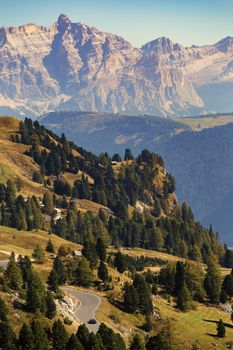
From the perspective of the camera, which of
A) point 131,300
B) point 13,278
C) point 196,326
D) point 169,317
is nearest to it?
point 13,278

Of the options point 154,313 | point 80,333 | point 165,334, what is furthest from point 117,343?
point 154,313

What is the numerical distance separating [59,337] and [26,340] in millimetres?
6144

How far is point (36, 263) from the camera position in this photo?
6009 inches

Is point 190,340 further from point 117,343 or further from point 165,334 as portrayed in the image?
point 117,343

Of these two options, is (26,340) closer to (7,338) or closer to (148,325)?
(7,338)

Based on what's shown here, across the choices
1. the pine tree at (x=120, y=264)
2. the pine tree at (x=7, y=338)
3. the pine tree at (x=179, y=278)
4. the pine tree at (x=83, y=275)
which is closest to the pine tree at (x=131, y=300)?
the pine tree at (x=83, y=275)

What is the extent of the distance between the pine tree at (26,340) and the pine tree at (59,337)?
15.5ft

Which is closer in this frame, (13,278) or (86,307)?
(13,278)

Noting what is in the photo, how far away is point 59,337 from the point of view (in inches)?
3858

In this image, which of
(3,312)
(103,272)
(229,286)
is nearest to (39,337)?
(3,312)

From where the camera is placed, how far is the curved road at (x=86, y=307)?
118000 mm

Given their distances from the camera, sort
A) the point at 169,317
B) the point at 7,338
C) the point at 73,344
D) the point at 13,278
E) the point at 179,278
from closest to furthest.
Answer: the point at 7,338 < the point at 73,344 < the point at 13,278 < the point at 169,317 < the point at 179,278

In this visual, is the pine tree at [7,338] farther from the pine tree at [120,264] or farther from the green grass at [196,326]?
the pine tree at [120,264]

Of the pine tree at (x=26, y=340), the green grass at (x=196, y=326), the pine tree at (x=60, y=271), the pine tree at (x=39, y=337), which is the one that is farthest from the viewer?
the pine tree at (x=60, y=271)
